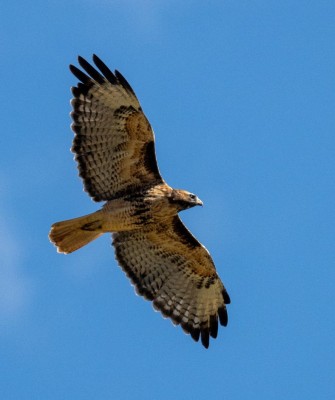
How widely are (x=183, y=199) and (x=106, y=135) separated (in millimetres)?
1442

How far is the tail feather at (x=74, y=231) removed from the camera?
17031mm

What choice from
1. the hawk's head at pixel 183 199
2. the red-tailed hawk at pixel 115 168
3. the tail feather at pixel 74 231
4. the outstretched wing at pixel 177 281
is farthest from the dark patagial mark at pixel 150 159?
the outstretched wing at pixel 177 281

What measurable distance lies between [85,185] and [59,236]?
87 centimetres

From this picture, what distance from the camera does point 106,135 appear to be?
56.6 ft

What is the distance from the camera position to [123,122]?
17141mm

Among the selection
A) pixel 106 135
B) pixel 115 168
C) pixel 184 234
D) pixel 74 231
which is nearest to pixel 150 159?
pixel 115 168

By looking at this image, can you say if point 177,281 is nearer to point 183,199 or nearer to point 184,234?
point 184,234

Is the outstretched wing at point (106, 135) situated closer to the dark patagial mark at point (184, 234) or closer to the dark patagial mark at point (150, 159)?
the dark patagial mark at point (150, 159)

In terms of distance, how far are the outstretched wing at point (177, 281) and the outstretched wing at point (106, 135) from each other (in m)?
1.15

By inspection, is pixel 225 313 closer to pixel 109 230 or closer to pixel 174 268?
pixel 174 268

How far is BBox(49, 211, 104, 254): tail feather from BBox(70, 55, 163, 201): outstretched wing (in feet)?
1.54

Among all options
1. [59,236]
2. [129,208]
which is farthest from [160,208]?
[59,236]

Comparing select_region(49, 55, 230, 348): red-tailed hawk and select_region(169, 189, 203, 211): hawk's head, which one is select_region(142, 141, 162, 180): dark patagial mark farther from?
select_region(169, 189, 203, 211): hawk's head

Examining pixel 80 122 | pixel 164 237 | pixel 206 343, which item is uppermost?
pixel 80 122
